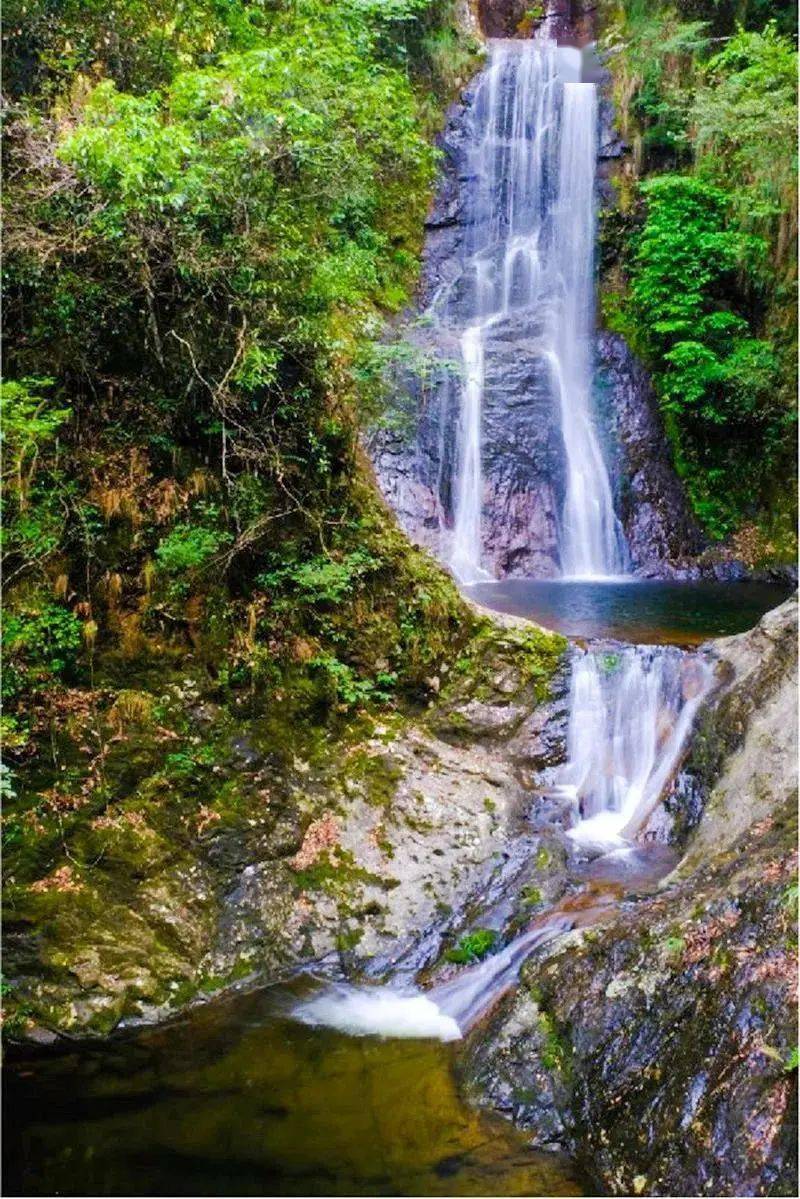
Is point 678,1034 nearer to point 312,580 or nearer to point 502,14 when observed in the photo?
point 312,580

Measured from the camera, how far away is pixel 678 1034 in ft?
12.6

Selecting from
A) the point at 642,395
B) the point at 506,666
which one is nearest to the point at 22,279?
the point at 506,666

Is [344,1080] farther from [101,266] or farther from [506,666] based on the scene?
[101,266]

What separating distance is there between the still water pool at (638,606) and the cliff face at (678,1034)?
3882 millimetres

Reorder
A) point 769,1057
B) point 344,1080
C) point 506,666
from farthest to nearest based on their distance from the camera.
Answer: point 506,666 → point 344,1080 → point 769,1057

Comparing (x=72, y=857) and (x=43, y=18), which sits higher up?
(x=43, y=18)

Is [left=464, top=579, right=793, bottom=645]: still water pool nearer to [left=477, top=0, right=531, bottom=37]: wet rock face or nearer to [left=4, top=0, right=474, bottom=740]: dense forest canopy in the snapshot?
[left=4, top=0, right=474, bottom=740]: dense forest canopy

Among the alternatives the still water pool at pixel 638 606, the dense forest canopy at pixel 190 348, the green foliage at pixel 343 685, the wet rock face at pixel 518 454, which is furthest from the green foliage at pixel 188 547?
the wet rock face at pixel 518 454

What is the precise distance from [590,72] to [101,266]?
615 inches

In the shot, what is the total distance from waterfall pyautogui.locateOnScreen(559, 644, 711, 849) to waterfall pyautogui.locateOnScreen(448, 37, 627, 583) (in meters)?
5.46

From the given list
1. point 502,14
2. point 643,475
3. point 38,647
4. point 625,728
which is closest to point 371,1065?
point 38,647

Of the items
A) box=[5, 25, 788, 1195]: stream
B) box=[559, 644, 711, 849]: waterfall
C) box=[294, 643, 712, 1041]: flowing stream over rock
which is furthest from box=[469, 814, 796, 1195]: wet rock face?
box=[559, 644, 711, 849]: waterfall

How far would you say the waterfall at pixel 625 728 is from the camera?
22.6ft

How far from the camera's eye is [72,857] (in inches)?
209
